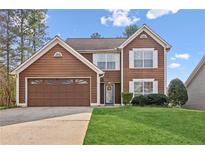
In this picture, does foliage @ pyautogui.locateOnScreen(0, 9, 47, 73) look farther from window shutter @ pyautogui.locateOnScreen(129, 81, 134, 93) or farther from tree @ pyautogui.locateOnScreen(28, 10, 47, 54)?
window shutter @ pyautogui.locateOnScreen(129, 81, 134, 93)

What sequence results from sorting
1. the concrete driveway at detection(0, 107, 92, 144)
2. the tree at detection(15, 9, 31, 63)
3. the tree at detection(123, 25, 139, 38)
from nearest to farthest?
the concrete driveway at detection(0, 107, 92, 144), the tree at detection(15, 9, 31, 63), the tree at detection(123, 25, 139, 38)

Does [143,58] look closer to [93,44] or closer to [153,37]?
[153,37]

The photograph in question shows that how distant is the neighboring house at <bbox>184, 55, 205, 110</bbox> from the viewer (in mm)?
20936

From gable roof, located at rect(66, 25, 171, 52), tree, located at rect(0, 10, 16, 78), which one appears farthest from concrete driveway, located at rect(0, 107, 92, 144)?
tree, located at rect(0, 10, 16, 78)

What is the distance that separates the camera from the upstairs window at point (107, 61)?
2230 cm

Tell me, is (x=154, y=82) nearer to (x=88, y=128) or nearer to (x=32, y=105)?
(x=32, y=105)

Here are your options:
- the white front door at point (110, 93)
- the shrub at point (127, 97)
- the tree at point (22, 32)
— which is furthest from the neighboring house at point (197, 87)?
the tree at point (22, 32)

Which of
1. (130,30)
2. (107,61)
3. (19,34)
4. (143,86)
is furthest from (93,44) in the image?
(130,30)

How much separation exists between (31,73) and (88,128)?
10.7 meters

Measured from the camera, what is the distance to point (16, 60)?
27453mm

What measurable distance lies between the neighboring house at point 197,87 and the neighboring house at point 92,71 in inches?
85.4

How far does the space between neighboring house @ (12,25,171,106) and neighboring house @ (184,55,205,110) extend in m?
2.17
